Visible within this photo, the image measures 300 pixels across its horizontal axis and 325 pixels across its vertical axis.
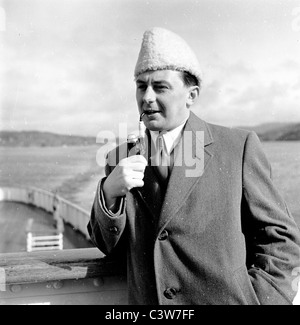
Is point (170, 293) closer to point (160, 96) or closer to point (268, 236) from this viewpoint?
point (268, 236)

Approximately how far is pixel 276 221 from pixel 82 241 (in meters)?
15.2

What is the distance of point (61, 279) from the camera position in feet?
5.03

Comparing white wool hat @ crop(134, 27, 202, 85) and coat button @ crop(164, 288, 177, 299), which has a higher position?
white wool hat @ crop(134, 27, 202, 85)

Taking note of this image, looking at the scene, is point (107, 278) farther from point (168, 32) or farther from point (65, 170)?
point (65, 170)

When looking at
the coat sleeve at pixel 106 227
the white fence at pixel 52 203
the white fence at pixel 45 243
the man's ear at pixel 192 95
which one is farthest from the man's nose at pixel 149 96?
the white fence at pixel 52 203

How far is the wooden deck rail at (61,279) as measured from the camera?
151 cm

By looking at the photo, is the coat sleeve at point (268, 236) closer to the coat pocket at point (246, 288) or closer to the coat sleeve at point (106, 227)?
the coat pocket at point (246, 288)

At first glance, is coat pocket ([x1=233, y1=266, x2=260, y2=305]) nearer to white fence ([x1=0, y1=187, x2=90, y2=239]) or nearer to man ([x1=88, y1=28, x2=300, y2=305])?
man ([x1=88, y1=28, x2=300, y2=305])

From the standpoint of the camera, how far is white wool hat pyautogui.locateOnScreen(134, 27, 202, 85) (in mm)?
1380

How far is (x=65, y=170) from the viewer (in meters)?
47.8

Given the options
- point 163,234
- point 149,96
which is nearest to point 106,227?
point 163,234

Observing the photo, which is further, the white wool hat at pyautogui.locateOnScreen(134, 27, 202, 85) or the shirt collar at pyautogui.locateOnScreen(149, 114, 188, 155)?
the shirt collar at pyautogui.locateOnScreen(149, 114, 188, 155)

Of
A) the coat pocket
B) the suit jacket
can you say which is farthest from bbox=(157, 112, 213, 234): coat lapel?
the coat pocket

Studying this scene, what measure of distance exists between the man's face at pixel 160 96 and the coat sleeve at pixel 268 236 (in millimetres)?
266
